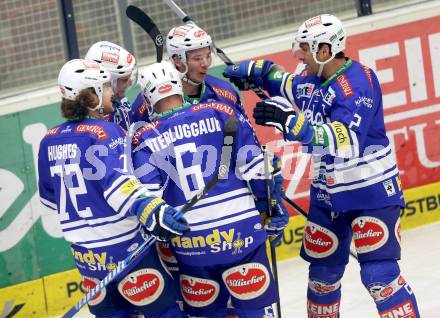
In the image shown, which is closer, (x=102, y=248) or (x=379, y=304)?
(x=102, y=248)

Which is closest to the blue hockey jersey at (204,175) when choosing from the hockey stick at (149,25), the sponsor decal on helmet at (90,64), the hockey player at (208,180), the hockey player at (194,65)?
the hockey player at (208,180)

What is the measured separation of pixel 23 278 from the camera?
6703mm

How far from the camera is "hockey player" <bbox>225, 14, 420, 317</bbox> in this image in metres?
5.12

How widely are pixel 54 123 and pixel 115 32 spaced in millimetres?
698

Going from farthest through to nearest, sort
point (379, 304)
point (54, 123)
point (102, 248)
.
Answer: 1. point (54, 123)
2. point (379, 304)
3. point (102, 248)

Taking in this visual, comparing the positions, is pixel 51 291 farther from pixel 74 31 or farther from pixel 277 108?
pixel 277 108

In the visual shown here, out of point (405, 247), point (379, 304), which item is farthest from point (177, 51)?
point (405, 247)

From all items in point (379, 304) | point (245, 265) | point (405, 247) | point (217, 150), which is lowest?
point (405, 247)

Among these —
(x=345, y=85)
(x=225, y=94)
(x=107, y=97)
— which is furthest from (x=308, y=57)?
(x=107, y=97)

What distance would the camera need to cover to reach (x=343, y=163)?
5.34 meters

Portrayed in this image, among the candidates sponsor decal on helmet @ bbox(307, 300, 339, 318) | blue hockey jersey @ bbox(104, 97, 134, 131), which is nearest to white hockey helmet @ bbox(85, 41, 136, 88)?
blue hockey jersey @ bbox(104, 97, 134, 131)

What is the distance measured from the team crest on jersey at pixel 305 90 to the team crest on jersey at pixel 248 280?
92 centimetres

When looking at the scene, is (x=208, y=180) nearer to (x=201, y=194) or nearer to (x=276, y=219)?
(x=201, y=194)

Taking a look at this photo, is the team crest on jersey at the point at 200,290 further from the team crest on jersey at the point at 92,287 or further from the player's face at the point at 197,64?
the player's face at the point at 197,64
